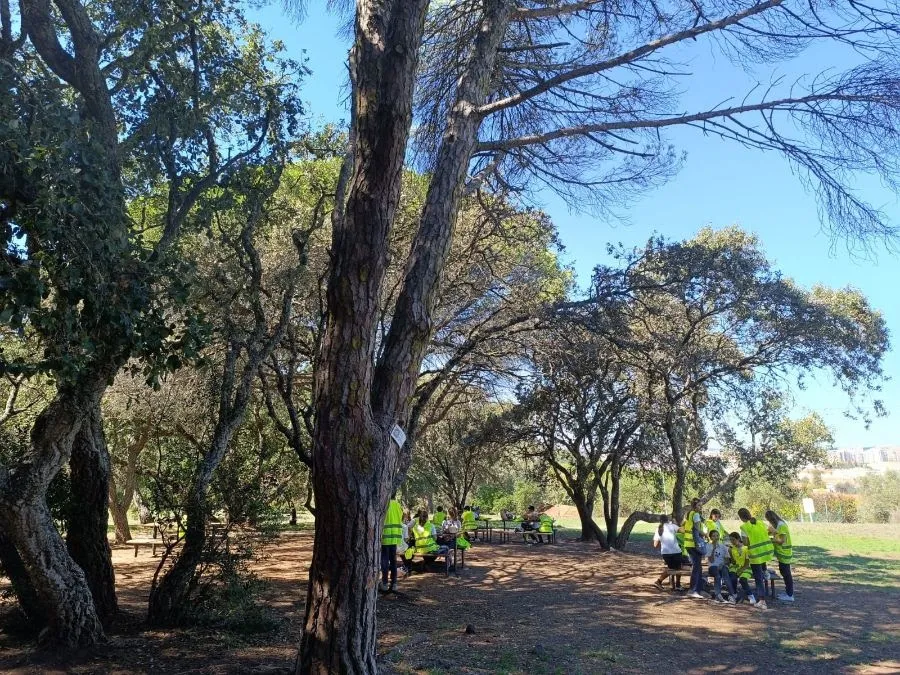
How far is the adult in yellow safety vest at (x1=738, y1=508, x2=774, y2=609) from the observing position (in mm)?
10633

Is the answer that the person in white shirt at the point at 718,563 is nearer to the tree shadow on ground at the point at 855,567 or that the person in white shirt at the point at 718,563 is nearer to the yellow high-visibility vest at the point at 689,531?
the yellow high-visibility vest at the point at 689,531

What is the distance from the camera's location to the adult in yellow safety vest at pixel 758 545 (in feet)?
34.9

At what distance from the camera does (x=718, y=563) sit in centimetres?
1130

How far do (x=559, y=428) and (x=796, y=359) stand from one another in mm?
6746

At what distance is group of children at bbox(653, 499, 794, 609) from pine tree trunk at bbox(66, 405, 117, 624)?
30.1 ft

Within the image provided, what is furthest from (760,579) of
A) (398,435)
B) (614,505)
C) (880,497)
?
(880,497)

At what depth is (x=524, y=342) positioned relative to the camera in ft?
41.5

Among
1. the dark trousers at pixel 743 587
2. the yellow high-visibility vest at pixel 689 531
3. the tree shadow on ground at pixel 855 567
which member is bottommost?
the tree shadow on ground at pixel 855 567

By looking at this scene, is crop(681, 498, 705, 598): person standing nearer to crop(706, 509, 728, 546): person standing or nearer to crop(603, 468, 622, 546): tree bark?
crop(706, 509, 728, 546): person standing

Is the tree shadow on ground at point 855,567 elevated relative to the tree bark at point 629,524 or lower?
lower

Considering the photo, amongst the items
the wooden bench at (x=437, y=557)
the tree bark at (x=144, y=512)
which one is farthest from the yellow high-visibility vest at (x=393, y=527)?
the tree bark at (x=144, y=512)

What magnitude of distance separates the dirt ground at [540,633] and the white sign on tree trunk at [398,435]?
2.30m

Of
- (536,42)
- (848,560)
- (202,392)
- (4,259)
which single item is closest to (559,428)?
(848,560)

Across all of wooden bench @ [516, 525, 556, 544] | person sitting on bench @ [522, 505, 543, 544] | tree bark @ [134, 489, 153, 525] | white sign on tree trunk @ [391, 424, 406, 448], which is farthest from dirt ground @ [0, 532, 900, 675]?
person sitting on bench @ [522, 505, 543, 544]
